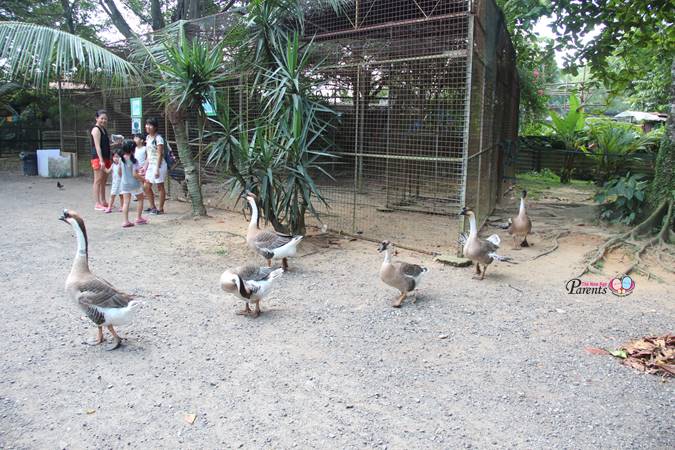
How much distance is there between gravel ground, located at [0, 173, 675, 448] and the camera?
2977mm

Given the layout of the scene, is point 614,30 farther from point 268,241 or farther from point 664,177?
point 268,241

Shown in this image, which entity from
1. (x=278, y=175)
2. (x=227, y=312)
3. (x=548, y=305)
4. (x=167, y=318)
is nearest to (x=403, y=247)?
(x=278, y=175)

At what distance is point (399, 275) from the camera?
494cm

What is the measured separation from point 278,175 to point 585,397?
15.1 ft

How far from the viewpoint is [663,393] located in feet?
11.1

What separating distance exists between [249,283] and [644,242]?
5.56 m

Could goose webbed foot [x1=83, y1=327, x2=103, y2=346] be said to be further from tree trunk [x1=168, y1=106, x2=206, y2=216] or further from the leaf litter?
tree trunk [x1=168, y1=106, x2=206, y2=216]

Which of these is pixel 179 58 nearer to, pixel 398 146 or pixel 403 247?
pixel 403 247

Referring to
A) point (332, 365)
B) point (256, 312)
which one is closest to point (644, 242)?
point (332, 365)

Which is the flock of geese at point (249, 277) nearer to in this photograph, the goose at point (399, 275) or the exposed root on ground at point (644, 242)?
the goose at point (399, 275)

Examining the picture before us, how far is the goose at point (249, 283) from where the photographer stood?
4520mm

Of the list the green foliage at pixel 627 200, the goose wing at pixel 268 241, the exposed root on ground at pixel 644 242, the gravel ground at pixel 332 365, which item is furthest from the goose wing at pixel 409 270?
the green foliage at pixel 627 200

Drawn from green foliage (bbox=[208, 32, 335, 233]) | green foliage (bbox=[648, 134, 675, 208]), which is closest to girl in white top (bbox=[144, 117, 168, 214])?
green foliage (bbox=[208, 32, 335, 233])

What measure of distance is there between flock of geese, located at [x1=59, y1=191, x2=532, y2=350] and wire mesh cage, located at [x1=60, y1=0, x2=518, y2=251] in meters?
0.95
